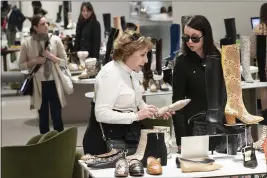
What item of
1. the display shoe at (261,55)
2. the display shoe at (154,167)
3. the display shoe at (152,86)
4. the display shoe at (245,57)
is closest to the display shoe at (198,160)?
the display shoe at (154,167)

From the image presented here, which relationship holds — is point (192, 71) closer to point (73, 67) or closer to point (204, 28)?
point (204, 28)

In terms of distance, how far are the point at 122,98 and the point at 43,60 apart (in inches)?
109

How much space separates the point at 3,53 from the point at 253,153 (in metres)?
7.37

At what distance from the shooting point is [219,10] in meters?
8.62

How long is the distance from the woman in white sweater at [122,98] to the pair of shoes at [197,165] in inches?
18.9

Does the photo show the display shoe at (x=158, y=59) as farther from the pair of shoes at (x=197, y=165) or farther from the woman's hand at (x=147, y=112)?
the pair of shoes at (x=197, y=165)

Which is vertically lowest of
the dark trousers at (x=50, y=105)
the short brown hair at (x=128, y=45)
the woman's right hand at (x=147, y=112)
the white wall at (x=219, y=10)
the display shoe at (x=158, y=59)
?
the dark trousers at (x=50, y=105)

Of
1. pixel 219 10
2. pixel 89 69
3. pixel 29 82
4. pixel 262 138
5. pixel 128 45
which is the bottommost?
pixel 262 138

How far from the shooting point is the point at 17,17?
1007cm

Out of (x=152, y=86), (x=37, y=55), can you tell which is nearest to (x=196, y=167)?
(x=152, y=86)

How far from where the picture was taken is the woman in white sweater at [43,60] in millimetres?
6293

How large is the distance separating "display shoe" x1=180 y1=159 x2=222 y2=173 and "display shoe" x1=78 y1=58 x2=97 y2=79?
11.7ft

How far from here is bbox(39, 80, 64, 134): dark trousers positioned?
21.1ft

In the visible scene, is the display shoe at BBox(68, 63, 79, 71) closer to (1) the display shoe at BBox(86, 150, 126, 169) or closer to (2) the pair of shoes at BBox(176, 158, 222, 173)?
(1) the display shoe at BBox(86, 150, 126, 169)
